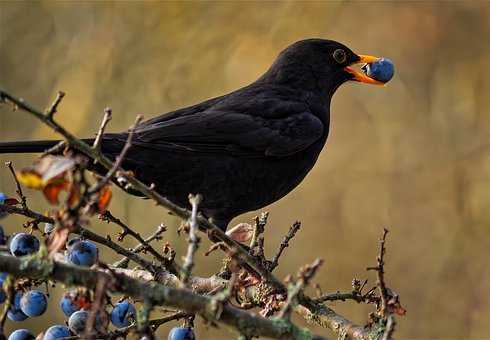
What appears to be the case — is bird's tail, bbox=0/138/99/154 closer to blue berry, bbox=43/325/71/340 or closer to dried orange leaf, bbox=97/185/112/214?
blue berry, bbox=43/325/71/340

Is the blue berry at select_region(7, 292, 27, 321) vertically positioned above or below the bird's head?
below

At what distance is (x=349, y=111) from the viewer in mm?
5910

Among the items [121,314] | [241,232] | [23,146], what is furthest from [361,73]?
[121,314]

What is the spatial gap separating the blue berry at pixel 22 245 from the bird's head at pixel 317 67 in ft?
7.66

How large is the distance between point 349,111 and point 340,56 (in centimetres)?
142

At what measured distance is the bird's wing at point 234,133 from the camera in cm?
362

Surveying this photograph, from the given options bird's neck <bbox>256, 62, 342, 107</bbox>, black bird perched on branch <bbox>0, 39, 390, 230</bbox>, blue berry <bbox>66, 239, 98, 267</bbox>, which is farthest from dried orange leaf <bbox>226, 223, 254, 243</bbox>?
bird's neck <bbox>256, 62, 342, 107</bbox>

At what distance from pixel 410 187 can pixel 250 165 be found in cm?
213

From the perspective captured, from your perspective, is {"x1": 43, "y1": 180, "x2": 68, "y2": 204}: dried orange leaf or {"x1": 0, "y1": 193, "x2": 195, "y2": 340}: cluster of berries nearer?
{"x1": 43, "y1": 180, "x2": 68, "y2": 204}: dried orange leaf

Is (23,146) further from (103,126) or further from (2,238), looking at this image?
(103,126)

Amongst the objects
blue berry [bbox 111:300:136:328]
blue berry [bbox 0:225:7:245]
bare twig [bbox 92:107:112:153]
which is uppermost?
bare twig [bbox 92:107:112:153]

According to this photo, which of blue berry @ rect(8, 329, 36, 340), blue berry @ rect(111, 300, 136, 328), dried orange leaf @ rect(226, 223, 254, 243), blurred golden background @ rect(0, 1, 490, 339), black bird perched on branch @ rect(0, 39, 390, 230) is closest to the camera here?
blue berry @ rect(8, 329, 36, 340)

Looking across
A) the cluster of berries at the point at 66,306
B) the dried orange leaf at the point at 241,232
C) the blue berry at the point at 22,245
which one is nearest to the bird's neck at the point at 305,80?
the dried orange leaf at the point at 241,232

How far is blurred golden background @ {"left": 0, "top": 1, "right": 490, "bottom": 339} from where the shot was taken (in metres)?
5.36
